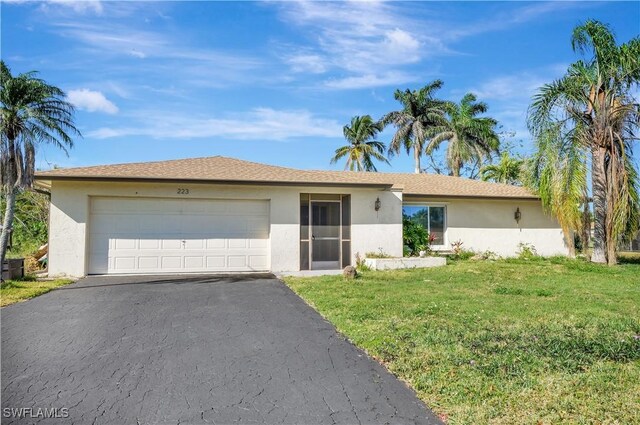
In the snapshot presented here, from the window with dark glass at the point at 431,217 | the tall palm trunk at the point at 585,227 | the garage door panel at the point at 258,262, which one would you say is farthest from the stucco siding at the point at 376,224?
the tall palm trunk at the point at 585,227

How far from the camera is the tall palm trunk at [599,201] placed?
1339cm

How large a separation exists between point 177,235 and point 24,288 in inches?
154

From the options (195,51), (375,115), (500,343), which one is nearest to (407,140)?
(375,115)

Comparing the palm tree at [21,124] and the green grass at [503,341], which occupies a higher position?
the palm tree at [21,124]

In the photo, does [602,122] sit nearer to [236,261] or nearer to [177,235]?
[236,261]

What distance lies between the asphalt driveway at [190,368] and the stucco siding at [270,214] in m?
4.04

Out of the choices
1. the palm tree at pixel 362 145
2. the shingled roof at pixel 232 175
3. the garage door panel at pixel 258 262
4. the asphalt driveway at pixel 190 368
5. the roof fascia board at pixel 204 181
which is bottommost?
the asphalt driveway at pixel 190 368

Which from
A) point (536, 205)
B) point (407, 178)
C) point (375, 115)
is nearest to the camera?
point (536, 205)

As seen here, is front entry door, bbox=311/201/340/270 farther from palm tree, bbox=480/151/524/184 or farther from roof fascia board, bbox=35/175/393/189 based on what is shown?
palm tree, bbox=480/151/524/184

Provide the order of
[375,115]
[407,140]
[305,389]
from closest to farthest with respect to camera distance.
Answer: [305,389] < [407,140] < [375,115]

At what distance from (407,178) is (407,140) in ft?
52.8

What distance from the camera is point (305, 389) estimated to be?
366cm

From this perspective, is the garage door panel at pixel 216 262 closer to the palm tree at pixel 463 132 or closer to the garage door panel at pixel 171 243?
the garage door panel at pixel 171 243

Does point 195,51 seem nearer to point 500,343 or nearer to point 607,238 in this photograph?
point 500,343
